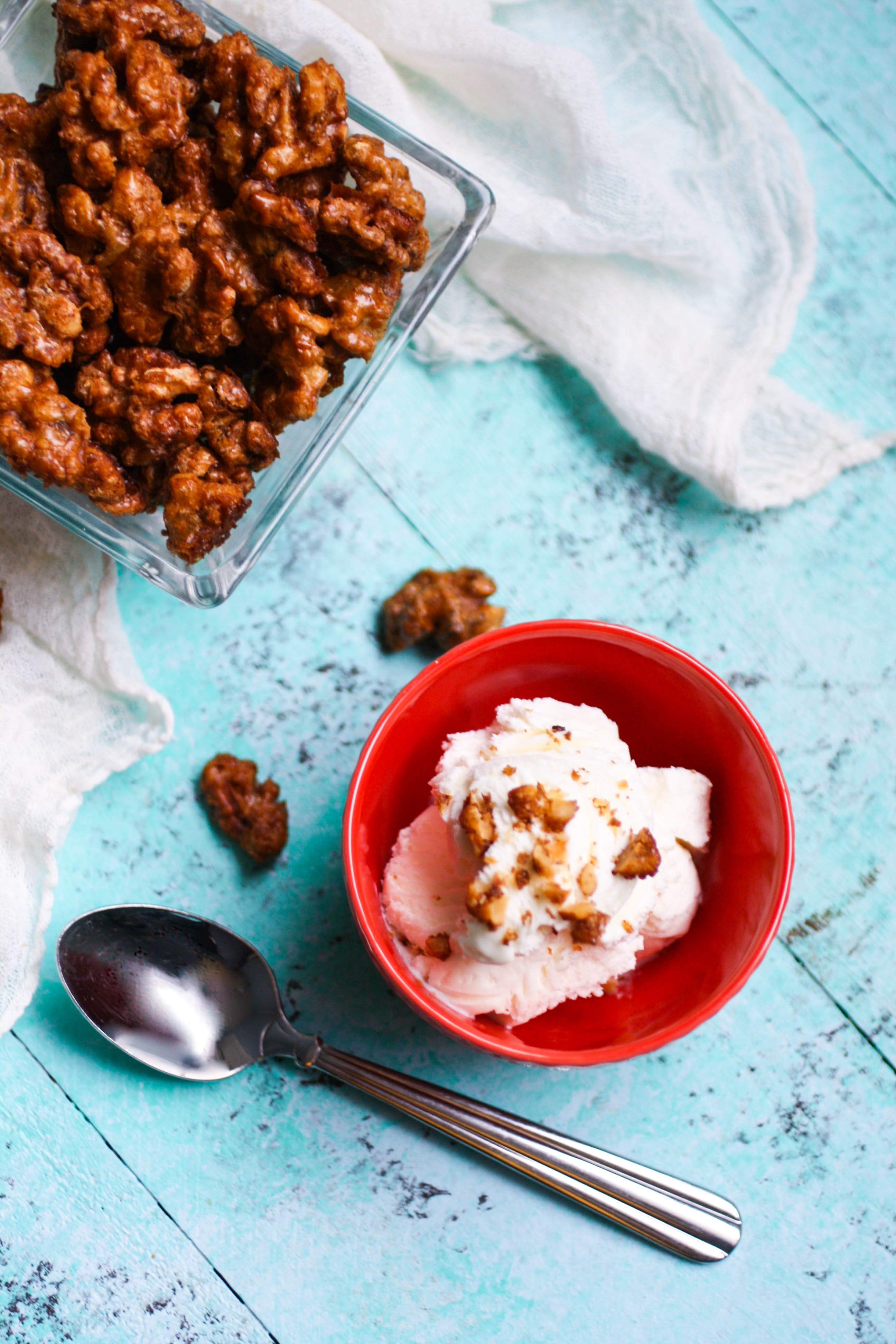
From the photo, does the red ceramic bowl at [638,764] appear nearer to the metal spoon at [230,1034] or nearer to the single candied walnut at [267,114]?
the metal spoon at [230,1034]

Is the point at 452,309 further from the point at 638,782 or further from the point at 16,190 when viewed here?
the point at 638,782

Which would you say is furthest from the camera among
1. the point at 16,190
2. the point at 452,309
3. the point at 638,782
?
the point at 452,309

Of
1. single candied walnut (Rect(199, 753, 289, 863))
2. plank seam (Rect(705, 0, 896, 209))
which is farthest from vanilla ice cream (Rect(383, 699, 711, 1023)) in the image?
plank seam (Rect(705, 0, 896, 209))

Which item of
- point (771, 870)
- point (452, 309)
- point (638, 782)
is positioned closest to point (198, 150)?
point (452, 309)

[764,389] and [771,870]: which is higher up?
[764,389]

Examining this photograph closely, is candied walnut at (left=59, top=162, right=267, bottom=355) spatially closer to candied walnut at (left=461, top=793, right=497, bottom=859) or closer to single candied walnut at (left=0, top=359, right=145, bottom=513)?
single candied walnut at (left=0, top=359, right=145, bottom=513)

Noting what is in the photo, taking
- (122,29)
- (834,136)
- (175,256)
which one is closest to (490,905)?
(175,256)

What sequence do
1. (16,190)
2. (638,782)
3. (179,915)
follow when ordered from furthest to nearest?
(179,915), (638,782), (16,190)
